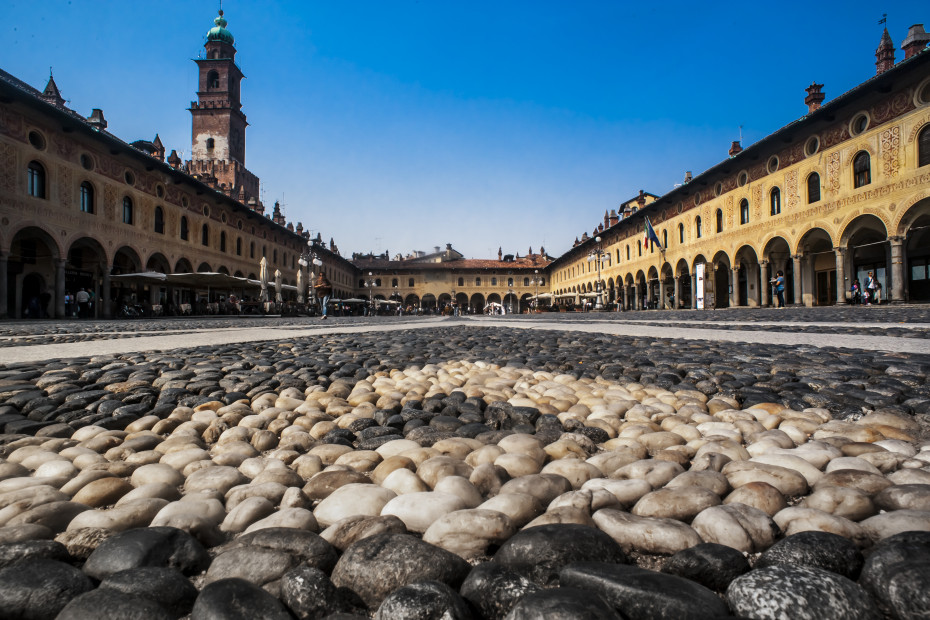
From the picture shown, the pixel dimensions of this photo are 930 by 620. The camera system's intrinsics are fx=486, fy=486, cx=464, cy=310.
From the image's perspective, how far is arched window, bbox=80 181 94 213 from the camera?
853 inches

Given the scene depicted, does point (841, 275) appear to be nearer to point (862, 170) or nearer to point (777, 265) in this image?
point (862, 170)

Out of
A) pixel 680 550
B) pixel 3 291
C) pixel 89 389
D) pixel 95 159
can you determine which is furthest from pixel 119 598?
pixel 95 159

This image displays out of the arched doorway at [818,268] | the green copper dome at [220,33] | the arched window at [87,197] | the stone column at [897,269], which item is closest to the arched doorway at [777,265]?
the arched doorway at [818,268]

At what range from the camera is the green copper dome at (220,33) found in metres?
56.8

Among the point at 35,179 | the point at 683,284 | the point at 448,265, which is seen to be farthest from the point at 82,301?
the point at 448,265

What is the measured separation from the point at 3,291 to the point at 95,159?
7.41 m

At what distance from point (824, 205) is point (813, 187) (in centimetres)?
134

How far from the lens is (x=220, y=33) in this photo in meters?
57.0

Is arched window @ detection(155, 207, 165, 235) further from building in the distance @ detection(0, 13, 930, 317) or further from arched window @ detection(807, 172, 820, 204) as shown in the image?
arched window @ detection(807, 172, 820, 204)

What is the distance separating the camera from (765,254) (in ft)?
84.2

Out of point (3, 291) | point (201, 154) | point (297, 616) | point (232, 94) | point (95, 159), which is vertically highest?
point (232, 94)

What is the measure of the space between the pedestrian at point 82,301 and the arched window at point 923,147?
3342 cm

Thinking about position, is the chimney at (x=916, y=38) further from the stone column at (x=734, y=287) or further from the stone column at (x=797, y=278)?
the stone column at (x=734, y=287)

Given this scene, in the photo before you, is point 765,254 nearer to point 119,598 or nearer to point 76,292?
point 119,598
